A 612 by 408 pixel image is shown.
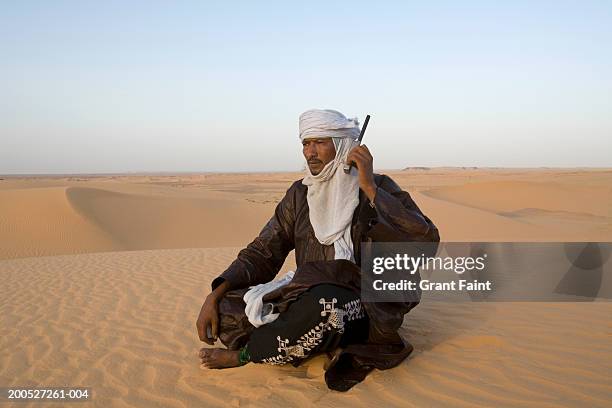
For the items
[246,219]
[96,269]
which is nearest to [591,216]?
[246,219]

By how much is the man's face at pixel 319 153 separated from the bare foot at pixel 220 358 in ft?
4.41

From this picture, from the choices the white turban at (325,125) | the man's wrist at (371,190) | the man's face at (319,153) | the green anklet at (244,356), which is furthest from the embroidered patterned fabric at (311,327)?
the white turban at (325,125)

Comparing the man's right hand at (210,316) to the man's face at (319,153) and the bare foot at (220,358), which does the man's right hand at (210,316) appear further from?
the man's face at (319,153)

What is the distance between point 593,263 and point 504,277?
1.19 m

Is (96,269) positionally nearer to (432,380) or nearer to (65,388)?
(65,388)

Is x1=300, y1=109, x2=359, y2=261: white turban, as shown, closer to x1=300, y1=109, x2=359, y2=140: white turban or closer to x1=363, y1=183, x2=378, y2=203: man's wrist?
x1=300, y1=109, x2=359, y2=140: white turban

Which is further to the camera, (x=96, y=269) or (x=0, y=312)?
(x=96, y=269)

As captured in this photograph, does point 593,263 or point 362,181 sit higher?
point 362,181

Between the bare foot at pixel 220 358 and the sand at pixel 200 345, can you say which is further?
the bare foot at pixel 220 358

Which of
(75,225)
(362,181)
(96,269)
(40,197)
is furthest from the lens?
(40,197)

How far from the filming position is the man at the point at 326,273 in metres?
3.11

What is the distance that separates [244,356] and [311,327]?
64 cm

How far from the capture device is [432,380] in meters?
3.25

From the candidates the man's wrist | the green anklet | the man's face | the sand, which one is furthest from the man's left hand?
the green anklet
